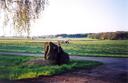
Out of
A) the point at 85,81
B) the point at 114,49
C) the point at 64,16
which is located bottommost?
the point at 85,81

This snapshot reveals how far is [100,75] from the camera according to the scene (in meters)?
7.17

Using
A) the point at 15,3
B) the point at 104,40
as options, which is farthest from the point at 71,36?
the point at 15,3

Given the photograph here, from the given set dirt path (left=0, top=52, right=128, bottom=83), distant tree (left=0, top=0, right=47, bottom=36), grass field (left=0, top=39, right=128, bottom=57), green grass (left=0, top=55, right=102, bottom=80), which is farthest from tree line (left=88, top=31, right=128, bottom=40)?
distant tree (left=0, top=0, right=47, bottom=36)

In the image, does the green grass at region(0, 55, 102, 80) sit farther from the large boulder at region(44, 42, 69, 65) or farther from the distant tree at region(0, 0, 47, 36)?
the distant tree at region(0, 0, 47, 36)

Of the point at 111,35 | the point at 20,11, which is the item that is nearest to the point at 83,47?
Result: the point at 111,35

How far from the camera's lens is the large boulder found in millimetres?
8273

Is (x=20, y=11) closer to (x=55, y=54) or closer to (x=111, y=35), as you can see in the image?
(x=55, y=54)

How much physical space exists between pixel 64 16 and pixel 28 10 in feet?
2.80

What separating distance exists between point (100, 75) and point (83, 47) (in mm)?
769

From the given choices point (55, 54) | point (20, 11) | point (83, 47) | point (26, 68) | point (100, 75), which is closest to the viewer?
point (100, 75)

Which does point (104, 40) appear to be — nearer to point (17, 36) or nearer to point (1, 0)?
point (17, 36)

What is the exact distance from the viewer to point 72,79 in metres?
7.28

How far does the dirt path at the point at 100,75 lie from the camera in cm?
699

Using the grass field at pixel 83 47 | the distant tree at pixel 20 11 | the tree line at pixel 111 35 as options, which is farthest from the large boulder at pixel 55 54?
the tree line at pixel 111 35
